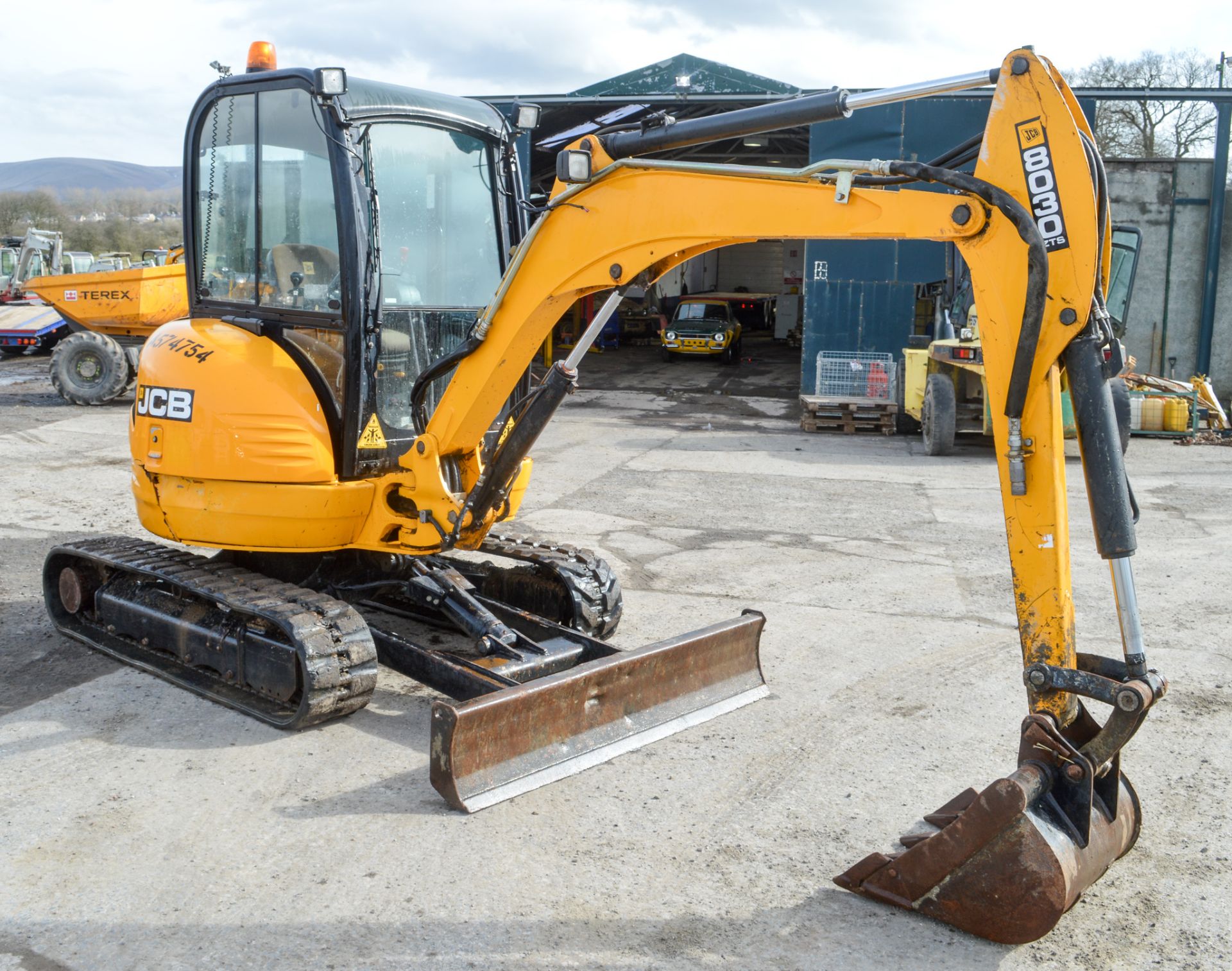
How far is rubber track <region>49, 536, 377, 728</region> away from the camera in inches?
208

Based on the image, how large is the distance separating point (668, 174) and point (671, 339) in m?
21.5

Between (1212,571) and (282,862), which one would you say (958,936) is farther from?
(1212,571)

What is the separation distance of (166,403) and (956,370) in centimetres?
1115

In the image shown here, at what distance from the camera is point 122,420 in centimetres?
1553

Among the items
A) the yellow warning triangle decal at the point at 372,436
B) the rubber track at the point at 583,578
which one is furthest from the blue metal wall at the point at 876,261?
the yellow warning triangle decal at the point at 372,436

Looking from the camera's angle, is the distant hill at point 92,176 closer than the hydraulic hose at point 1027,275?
No

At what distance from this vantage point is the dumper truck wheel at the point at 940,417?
13828 millimetres

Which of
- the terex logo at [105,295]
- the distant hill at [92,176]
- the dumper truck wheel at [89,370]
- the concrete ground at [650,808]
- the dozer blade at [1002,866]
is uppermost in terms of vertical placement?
the distant hill at [92,176]

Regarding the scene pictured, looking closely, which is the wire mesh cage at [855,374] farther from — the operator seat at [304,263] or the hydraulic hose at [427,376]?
the operator seat at [304,263]

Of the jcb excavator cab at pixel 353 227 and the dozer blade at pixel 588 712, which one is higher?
the jcb excavator cab at pixel 353 227

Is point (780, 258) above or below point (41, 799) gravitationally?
above

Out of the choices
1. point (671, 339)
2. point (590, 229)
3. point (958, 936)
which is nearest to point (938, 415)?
point (590, 229)

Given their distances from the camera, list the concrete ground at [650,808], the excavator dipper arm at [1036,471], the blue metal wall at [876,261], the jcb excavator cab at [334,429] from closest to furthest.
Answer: the excavator dipper arm at [1036,471], the concrete ground at [650,808], the jcb excavator cab at [334,429], the blue metal wall at [876,261]

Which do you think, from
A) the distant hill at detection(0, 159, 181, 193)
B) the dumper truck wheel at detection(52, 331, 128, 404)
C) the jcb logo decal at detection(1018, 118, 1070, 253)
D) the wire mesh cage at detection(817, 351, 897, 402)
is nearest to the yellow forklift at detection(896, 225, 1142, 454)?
the wire mesh cage at detection(817, 351, 897, 402)
